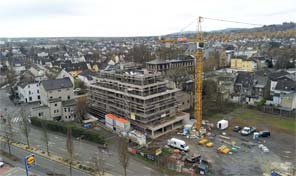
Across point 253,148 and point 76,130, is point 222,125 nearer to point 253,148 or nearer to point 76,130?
point 253,148

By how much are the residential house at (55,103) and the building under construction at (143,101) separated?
4.96m

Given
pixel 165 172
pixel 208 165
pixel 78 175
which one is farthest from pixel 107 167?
pixel 208 165

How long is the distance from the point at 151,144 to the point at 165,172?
658 centimetres

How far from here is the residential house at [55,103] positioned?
114 feet

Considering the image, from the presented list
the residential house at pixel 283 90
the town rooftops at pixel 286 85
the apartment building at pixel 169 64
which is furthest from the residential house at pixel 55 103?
the town rooftops at pixel 286 85

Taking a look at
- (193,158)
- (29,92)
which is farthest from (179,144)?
(29,92)

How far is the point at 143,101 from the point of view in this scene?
2867cm

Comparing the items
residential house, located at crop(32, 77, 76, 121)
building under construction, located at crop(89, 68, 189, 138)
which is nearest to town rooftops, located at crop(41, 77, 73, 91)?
residential house, located at crop(32, 77, 76, 121)

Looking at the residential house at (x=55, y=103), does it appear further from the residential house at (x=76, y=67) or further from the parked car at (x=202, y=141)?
the residential house at (x=76, y=67)

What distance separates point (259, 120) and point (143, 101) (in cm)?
1558

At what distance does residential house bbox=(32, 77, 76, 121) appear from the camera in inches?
1371

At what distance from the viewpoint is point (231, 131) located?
30.5m

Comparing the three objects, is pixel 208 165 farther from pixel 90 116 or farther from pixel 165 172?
pixel 90 116

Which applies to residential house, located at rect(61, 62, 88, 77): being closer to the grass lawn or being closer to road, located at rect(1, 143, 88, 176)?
the grass lawn
